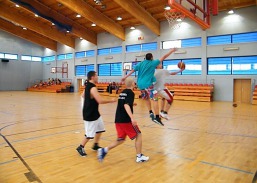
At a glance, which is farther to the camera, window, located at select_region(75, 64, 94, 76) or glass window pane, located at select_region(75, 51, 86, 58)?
glass window pane, located at select_region(75, 51, 86, 58)

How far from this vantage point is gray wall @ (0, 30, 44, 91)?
32312 mm

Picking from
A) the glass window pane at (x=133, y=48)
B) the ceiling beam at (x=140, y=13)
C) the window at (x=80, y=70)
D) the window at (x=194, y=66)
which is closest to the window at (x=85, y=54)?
the window at (x=80, y=70)

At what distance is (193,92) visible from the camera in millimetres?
19812

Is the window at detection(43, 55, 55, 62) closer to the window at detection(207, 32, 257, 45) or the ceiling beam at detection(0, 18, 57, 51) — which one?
the ceiling beam at detection(0, 18, 57, 51)

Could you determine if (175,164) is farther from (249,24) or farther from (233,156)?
(249,24)

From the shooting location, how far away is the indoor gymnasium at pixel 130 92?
166 inches

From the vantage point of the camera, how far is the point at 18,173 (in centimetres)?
374

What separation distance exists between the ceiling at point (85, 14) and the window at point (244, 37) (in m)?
2.21

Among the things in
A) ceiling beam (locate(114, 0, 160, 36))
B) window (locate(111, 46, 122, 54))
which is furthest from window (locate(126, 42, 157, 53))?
ceiling beam (locate(114, 0, 160, 36))

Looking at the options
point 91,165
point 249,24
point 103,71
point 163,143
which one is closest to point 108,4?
point 103,71

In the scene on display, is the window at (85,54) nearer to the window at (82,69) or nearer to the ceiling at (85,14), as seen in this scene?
the window at (82,69)

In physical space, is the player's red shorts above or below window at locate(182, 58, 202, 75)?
below

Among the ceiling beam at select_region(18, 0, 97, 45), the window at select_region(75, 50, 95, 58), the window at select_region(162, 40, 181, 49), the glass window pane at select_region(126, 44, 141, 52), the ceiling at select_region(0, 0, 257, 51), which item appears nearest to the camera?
the ceiling at select_region(0, 0, 257, 51)

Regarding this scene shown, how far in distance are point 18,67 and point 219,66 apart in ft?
90.7
